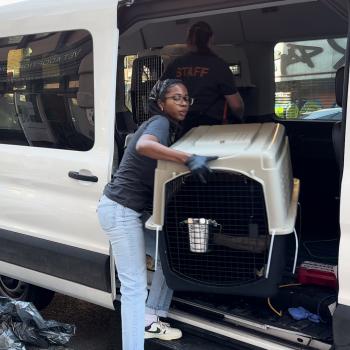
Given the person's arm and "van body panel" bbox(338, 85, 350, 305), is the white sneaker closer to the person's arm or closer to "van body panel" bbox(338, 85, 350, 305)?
"van body panel" bbox(338, 85, 350, 305)

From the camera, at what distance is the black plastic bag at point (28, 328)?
341cm

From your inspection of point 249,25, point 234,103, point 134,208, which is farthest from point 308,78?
point 134,208

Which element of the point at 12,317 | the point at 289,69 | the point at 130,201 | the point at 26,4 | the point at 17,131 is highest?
the point at 26,4

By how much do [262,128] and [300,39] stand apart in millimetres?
2225

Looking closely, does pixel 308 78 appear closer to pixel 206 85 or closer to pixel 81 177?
pixel 206 85

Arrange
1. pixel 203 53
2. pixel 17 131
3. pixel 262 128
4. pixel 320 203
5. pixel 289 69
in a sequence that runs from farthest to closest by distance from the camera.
Result: 1. pixel 289 69
2. pixel 320 203
3. pixel 203 53
4. pixel 17 131
5. pixel 262 128

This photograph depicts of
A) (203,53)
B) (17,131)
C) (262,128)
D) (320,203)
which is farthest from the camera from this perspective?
(320,203)

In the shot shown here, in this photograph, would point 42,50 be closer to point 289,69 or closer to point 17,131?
point 17,131

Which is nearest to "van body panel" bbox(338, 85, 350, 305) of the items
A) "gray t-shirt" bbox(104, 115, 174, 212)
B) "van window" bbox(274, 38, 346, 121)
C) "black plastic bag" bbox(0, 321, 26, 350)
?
"gray t-shirt" bbox(104, 115, 174, 212)

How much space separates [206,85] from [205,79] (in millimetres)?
44

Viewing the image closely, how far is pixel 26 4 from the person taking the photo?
3.40 metres

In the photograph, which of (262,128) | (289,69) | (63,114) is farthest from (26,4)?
(289,69)

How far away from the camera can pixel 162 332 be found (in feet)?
10.1

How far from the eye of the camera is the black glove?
2.45 meters
